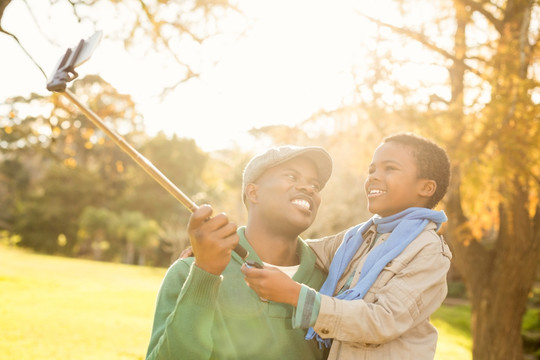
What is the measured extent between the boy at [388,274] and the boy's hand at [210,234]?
0.53 feet

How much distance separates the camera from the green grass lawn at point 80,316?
25.5ft

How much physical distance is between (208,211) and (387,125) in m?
5.28

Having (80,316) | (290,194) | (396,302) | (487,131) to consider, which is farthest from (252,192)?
(80,316)

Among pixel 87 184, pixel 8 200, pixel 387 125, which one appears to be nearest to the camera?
pixel 387 125

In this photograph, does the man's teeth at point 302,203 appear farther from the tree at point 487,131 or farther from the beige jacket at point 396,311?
the tree at point 487,131

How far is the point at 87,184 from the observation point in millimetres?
36781

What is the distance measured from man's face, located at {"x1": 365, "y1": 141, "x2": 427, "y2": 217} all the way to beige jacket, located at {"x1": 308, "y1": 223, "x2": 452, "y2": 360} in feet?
0.73

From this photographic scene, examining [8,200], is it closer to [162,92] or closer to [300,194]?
[162,92]

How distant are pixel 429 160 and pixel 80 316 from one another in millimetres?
10312

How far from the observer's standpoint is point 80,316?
1138 centimetres

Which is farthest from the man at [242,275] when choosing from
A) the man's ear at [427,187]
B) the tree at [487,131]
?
the tree at [487,131]

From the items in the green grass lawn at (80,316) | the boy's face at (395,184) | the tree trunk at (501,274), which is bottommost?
the green grass lawn at (80,316)

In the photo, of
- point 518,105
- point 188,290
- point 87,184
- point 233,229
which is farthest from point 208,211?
point 87,184

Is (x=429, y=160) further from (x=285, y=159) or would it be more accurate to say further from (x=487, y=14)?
(x=487, y=14)
